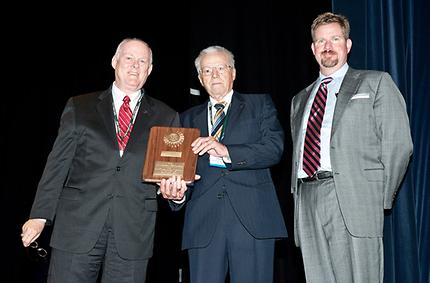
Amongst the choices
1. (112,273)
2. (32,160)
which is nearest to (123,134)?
(112,273)

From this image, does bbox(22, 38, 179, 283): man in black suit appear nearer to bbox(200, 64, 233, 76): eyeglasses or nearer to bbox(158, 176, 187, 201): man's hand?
bbox(158, 176, 187, 201): man's hand

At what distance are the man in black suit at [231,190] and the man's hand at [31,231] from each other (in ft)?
1.99

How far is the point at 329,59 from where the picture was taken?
268 cm

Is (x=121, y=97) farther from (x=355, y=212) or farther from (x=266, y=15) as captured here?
(x=266, y=15)

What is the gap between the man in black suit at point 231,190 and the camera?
2381mm

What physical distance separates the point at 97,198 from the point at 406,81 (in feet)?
7.88

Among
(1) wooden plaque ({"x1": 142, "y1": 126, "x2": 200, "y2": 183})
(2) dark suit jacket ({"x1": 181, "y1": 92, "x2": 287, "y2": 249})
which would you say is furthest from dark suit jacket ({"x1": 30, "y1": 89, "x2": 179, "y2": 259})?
(2) dark suit jacket ({"x1": 181, "y1": 92, "x2": 287, "y2": 249})

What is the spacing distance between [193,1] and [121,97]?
7.20 ft

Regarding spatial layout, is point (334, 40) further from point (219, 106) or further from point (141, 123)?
point (141, 123)

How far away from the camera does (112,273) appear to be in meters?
2.27

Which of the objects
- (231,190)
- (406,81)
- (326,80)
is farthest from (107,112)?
(406,81)

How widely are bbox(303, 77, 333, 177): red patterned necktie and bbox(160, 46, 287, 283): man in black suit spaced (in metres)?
0.17

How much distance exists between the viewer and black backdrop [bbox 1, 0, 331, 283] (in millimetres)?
3592

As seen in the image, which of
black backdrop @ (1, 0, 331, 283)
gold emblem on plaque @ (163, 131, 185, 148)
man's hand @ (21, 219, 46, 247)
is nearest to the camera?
man's hand @ (21, 219, 46, 247)
